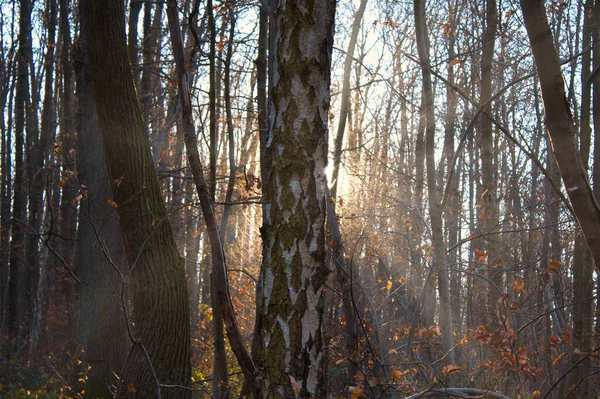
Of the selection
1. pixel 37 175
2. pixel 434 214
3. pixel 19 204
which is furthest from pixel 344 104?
pixel 19 204

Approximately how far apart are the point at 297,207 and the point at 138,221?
3528mm

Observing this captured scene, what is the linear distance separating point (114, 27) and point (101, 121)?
3.53 ft

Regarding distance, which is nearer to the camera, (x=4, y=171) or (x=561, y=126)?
(x=561, y=126)

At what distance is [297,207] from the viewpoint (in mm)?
2953

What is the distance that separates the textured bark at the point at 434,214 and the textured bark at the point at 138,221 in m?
2.65

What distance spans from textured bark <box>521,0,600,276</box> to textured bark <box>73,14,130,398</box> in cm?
652

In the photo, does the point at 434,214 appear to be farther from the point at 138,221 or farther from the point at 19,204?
the point at 19,204

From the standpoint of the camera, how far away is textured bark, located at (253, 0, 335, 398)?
288 centimetres

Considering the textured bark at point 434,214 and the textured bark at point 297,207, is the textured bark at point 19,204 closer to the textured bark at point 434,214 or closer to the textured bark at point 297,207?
the textured bark at point 434,214

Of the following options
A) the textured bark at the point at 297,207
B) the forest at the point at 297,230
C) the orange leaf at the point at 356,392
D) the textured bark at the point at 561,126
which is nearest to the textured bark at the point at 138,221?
the forest at the point at 297,230

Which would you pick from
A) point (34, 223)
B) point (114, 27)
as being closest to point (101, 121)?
point (114, 27)

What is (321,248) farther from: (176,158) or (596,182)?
(176,158)

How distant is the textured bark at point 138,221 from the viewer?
19.1 ft

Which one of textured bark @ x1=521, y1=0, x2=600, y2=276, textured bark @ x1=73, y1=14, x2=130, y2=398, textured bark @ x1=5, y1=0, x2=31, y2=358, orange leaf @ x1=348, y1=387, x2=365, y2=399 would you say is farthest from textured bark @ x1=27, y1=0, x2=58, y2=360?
textured bark @ x1=521, y1=0, x2=600, y2=276
